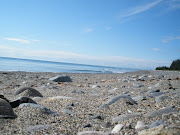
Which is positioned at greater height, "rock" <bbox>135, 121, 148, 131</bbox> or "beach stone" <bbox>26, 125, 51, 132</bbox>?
"rock" <bbox>135, 121, 148, 131</bbox>

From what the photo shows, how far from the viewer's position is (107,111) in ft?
8.07

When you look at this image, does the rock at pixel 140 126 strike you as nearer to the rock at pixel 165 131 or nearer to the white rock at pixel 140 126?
the white rock at pixel 140 126

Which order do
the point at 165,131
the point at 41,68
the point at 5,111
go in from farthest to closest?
the point at 41,68, the point at 5,111, the point at 165,131

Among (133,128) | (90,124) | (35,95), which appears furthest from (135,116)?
(35,95)

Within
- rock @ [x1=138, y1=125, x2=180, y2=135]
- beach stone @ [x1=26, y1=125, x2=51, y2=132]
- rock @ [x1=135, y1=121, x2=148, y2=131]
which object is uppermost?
rock @ [x1=138, y1=125, x2=180, y2=135]

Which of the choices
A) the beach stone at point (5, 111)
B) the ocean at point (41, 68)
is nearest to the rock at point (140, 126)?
the beach stone at point (5, 111)

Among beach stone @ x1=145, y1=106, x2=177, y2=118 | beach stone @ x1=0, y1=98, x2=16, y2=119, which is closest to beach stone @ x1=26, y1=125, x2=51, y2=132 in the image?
beach stone @ x1=0, y1=98, x2=16, y2=119

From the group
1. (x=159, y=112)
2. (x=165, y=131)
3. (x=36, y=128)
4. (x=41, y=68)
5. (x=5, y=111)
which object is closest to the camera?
(x=165, y=131)

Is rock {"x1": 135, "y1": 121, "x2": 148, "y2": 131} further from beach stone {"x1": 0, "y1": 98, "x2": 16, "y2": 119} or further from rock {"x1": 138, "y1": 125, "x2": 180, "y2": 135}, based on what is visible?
beach stone {"x1": 0, "y1": 98, "x2": 16, "y2": 119}

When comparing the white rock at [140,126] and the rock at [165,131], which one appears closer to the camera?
the rock at [165,131]

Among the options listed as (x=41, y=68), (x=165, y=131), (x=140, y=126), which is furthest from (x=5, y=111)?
(x=41, y=68)

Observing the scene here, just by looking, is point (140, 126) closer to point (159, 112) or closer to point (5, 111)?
point (159, 112)

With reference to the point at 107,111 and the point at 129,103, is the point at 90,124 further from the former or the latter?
the point at 129,103

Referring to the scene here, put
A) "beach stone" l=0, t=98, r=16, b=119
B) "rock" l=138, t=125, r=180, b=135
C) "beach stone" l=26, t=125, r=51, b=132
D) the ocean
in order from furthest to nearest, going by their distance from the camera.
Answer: the ocean < "beach stone" l=0, t=98, r=16, b=119 < "beach stone" l=26, t=125, r=51, b=132 < "rock" l=138, t=125, r=180, b=135
